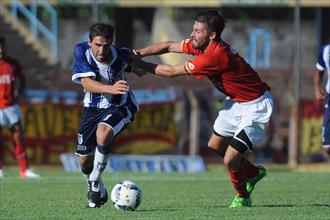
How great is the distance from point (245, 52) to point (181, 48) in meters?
20.6

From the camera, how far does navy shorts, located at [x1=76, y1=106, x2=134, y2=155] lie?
12375mm

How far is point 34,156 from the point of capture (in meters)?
25.0

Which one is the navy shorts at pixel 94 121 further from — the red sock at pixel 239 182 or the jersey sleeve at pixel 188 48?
the red sock at pixel 239 182

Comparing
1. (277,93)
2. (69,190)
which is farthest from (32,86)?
(69,190)

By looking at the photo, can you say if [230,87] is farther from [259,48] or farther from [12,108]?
[259,48]

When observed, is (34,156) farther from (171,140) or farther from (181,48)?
(181,48)

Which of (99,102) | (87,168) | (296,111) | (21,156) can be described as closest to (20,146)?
(21,156)

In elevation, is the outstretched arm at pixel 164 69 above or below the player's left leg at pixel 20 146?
above

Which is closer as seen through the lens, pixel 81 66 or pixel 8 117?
pixel 81 66

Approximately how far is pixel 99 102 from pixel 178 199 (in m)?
1.85

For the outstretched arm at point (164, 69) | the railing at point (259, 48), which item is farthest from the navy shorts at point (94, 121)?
the railing at point (259, 48)

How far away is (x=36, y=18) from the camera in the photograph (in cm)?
3194

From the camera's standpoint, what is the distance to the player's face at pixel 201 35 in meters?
12.1

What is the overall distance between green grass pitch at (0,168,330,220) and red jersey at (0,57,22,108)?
1.75 meters
